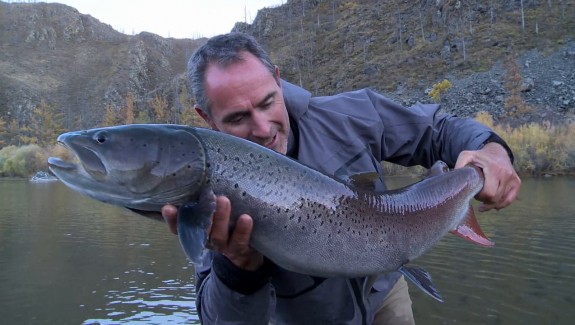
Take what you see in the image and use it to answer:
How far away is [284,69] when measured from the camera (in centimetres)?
8988

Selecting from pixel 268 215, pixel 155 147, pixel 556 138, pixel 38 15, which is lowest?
pixel 556 138

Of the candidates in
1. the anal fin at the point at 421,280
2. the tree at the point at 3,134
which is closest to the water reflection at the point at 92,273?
the anal fin at the point at 421,280

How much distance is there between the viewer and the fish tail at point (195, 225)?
232 cm

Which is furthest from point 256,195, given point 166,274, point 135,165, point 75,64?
point 75,64

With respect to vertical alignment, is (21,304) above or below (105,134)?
below

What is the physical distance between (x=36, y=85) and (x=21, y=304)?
111187 mm

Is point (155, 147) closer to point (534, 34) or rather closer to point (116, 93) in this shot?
point (534, 34)

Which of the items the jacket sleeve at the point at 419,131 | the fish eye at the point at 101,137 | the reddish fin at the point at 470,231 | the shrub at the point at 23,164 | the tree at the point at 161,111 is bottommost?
the shrub at the point at 23,164

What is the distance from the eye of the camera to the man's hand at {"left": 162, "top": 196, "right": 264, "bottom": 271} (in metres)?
2.41

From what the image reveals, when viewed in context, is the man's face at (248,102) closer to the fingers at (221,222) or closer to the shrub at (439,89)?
the fingers at (221,222)

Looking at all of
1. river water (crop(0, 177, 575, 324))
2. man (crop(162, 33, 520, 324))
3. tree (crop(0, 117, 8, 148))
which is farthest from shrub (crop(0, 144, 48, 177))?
man (crop(162, 33, 520, 324))

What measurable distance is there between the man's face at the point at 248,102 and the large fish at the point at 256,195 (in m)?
0.50

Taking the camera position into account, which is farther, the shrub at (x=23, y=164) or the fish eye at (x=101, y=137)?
the shrub at (x=23, y=164)

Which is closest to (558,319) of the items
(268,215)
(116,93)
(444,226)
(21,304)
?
(444,226)
